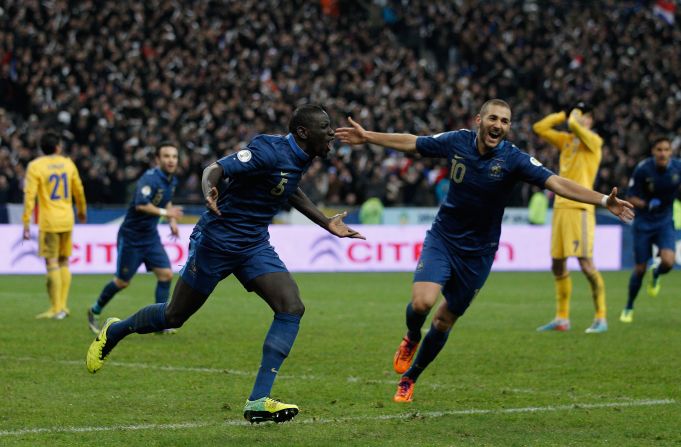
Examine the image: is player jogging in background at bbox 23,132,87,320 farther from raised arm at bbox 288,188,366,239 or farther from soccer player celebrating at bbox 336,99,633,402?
raised arm at bbox 288,188,366,239

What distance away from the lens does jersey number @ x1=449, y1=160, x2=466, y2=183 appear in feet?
28.3

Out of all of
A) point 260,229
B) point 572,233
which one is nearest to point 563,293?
point 572,233

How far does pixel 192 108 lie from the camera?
95.5 ft

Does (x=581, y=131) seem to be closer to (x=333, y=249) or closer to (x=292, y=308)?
(x=292, y=308)

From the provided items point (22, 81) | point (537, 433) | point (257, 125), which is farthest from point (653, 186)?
point (22, 81)

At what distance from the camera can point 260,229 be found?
793cm

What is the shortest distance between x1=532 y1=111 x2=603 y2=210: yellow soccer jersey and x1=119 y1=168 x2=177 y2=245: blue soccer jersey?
4448 mm

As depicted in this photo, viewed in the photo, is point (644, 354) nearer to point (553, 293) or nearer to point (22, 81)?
point (553, 293)

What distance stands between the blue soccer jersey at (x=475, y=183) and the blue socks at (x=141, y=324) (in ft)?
7.32

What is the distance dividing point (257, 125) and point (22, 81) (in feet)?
18.9

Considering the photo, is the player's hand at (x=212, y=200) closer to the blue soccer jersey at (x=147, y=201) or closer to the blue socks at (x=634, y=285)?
the blue soccer jersey at (x=147, y=201)

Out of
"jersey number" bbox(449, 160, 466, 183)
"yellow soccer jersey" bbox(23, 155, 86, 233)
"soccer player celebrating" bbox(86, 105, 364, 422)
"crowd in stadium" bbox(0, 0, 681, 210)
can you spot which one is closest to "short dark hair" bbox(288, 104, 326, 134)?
"soccer player celebrating" bbox(86, 105, 364, 422)

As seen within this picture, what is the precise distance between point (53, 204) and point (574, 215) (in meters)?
6.63

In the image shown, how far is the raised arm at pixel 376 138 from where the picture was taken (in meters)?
8.60
